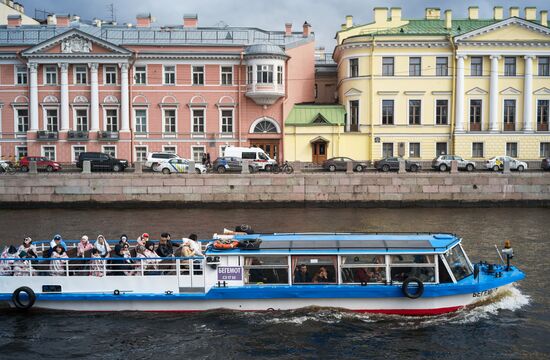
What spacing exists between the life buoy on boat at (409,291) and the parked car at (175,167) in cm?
2034

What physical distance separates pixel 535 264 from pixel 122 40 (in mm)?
30888

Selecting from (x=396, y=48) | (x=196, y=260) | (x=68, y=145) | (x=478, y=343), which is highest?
(x=396, y=48)

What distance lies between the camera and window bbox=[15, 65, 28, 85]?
4012 cm

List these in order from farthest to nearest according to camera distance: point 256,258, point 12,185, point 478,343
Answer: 1. point 12,185
2. point 256,258
3. point 478,343

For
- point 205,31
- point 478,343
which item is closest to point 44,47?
point 205,31

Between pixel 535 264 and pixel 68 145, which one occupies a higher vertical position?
pixel 68 145

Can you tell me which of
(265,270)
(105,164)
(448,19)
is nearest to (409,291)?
(265,270)

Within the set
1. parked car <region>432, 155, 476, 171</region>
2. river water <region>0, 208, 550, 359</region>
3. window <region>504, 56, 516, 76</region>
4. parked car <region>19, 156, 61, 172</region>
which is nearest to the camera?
river water <region>0, 208, 550, 359</region>

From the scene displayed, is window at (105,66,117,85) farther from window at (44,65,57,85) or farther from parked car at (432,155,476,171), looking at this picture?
parked car at (432,155,476,171)

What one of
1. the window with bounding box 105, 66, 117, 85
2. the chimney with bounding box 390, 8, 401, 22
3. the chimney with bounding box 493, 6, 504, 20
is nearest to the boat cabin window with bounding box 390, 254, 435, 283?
the window with bounding box 105, 66, 117, 85

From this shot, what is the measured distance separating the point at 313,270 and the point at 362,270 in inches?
40.0

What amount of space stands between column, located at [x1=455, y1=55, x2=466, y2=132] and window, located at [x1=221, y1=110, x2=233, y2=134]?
14281 mm

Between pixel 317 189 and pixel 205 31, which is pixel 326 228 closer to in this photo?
pixel 317 189

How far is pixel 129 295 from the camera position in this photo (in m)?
13.2
